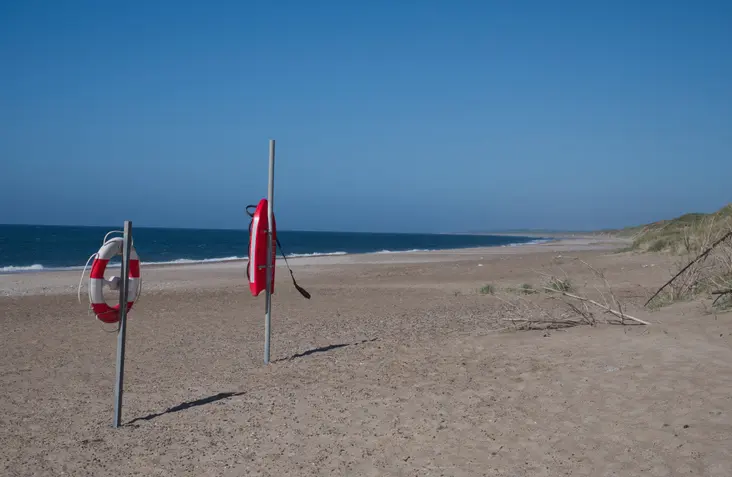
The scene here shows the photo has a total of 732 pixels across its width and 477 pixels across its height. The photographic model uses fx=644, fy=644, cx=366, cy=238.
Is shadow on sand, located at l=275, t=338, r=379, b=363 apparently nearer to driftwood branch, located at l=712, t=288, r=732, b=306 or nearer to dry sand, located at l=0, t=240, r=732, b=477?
dry sand, located at l=0, t=240, r=732, b=477

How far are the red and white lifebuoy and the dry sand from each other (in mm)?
913

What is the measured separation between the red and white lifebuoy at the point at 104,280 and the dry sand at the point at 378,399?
2.99 feet

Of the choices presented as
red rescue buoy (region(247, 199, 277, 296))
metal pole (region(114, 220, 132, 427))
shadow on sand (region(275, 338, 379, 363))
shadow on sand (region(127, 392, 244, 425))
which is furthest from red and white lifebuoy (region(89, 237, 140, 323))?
shadow on sand (region(275, 338, 379, 363))

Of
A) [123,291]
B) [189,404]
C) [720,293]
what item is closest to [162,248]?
[189,404]

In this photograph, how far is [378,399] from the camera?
18.6ft

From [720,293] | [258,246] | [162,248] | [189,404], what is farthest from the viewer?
[162,248]

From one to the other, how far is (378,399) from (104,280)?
8.69 feet

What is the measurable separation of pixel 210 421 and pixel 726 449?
380 centimetres

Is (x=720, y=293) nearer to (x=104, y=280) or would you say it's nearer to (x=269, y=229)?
(x=269, y=229)

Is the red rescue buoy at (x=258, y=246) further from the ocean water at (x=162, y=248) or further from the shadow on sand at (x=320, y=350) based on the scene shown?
the ocean water at (x=162, y=248)

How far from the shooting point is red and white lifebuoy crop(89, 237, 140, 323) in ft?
18.3

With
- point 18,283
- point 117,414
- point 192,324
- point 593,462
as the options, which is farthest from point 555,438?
point 18,283

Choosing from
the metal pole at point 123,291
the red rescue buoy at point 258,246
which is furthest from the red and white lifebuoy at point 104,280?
the red rescue buoy at point 258,246

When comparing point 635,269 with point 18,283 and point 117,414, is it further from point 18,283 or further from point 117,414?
point 18,283
